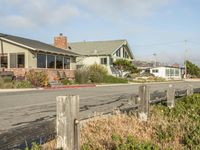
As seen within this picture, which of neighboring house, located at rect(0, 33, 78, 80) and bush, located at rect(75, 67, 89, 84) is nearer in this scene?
neighboring house, located at rect(0, 33, 78, 80)

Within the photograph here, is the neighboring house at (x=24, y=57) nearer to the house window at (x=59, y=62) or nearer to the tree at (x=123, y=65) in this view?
the house window at (x=59, y=62)

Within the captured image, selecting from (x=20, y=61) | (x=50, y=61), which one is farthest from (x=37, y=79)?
(x=50, y=61)

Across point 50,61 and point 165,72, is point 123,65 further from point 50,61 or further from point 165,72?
point 165,72

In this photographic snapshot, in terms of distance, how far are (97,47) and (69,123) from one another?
5251 cm

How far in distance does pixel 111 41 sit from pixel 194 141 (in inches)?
2073

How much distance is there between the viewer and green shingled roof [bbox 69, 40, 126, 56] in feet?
177

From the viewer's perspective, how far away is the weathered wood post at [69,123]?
4203 mm

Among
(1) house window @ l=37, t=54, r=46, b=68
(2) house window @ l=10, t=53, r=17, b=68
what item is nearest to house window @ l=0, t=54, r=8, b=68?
(2) house window @ l=10, t=53, r=17, b=68

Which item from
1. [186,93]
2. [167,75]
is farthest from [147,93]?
[167,75]

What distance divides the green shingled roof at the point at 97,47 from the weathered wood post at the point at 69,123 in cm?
4863

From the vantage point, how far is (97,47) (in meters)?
56.5

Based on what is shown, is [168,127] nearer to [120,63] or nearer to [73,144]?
[73,144]

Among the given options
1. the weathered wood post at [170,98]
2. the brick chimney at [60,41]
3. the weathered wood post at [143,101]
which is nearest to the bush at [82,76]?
the brick chimney at [60,41]

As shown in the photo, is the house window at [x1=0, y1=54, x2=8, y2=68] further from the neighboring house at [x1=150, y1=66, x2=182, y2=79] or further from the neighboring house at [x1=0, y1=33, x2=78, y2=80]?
the neighboring house at [x1=150, y1=66, x2=182, y2=79]
